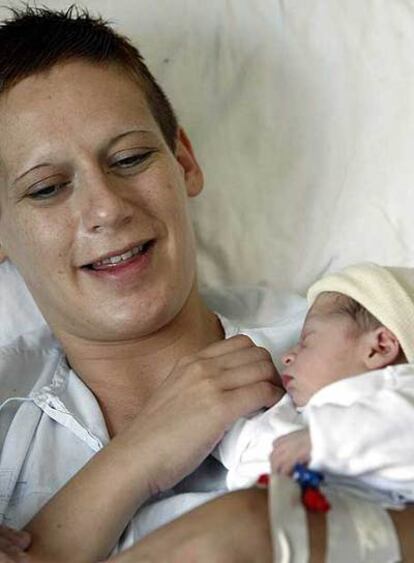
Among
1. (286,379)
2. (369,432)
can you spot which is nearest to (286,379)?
(286,379)

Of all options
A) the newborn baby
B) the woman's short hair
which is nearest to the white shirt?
the newborn baby

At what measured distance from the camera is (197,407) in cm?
145

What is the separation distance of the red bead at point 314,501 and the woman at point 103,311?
0.96 ft

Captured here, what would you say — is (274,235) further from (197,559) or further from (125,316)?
(197,559)

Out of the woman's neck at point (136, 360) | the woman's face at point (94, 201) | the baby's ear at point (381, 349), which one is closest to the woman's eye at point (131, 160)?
the woman's face at point (94, 201)

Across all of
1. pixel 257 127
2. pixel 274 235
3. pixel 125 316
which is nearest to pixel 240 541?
pixel 125 316

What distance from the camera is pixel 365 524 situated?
1160mm

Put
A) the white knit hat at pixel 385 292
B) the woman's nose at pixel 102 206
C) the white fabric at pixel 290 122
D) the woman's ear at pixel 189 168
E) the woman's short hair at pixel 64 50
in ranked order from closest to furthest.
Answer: the white knit hat at pixel 385 292 < the woman's nose at pixel 102 206 < the woman's short hair at pixel 64 50 < the woman's ear at pixel 189 168 < the white fabric at pixel 290 122

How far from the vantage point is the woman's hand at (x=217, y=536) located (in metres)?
1.14

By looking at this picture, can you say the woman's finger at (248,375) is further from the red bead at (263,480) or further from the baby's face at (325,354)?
the red bead at (263,480)

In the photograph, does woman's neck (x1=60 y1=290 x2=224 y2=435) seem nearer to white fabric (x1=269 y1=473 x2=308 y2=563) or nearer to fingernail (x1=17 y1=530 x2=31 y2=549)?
fingernail (x1=17 y1=530 x2=31 y2=549)

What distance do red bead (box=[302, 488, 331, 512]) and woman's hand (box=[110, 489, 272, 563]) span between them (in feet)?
0.18

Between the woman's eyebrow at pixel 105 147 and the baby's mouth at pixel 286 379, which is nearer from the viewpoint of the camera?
the baby's mouth at pixel 286 379

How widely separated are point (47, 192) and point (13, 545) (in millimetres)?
569
